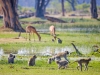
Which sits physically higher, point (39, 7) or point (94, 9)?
point (94, 9)

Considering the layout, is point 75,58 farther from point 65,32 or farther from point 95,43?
point 65,32

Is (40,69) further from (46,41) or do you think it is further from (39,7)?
(39,7)

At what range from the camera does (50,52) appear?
11297 millimetres

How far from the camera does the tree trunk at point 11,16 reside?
12.9 meters

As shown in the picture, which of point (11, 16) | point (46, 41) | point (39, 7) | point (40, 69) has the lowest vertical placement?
point (40, 69)

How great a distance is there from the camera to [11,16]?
13.2 m

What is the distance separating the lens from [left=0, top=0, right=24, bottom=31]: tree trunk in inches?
509

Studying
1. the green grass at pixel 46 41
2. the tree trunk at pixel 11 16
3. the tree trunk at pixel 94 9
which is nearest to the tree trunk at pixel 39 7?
the tree trunk at pixel 94 9

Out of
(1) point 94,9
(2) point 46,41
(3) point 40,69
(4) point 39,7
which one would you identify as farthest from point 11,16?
(4) point 39,7

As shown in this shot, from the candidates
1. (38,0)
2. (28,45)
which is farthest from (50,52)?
(38,0)

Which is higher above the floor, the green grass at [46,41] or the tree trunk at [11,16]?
the tree trunk at [11,16]

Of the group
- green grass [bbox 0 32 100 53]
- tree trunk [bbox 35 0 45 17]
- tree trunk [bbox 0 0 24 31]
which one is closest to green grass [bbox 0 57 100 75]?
green grass [bbox 0 32 100 53]

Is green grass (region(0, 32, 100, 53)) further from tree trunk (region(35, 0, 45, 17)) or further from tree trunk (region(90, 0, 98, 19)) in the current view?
tree trunk (region(35, 0, 45, 17))

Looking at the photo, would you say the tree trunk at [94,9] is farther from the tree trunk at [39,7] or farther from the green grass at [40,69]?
the green grass at [40,69]
